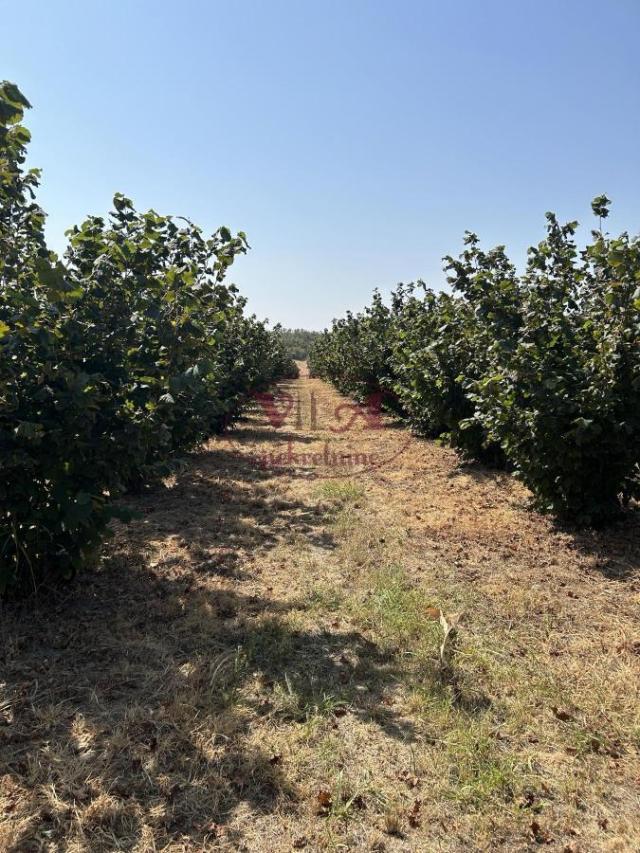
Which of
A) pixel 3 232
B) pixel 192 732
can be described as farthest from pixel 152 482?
pixel 192 732

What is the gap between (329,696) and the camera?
135 inches

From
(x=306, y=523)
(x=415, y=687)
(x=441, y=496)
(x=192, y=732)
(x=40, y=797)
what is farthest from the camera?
(x=441, y=496)

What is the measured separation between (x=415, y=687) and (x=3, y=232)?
166 inches

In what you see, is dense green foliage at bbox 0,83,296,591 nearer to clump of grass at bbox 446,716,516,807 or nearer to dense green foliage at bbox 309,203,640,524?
clump of grass at bbox 446,716,516,807

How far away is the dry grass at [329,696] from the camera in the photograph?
8.21 feet

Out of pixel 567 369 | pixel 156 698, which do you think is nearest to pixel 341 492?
pixel 567 369

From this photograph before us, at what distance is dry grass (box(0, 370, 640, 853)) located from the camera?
2.50m

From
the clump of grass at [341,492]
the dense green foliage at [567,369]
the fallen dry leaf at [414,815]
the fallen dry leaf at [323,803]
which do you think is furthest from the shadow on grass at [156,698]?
the dense green foliage at [567,369]

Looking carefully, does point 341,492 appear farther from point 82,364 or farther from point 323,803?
point 323,803

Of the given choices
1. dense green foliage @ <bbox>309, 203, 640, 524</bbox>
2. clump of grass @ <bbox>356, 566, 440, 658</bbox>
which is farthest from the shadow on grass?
dense green foliage @ <bbox>309, 203, 640, 524</bbox>

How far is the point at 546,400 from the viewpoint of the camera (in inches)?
217

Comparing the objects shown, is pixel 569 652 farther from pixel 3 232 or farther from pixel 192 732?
pixel 3 232

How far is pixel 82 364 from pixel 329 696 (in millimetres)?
3016

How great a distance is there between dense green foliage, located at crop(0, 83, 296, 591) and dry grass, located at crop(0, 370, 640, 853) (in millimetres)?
905
